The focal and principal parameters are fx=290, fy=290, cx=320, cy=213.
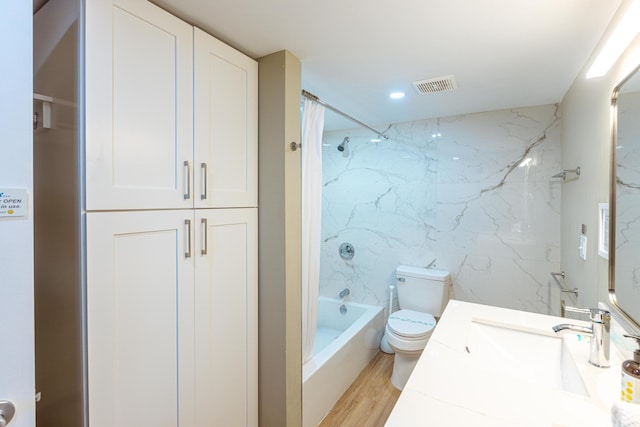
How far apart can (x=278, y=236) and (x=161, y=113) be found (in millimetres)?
794

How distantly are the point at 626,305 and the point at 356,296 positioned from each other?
223cm

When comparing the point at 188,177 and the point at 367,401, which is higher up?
the point at 188,177

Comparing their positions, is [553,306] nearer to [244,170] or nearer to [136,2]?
[244,170]

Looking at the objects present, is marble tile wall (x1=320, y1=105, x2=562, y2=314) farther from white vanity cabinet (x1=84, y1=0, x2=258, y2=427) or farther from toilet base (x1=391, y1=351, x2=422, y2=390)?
white vanity cabinet (x1=84, y1=0, x2=258, y2=427)

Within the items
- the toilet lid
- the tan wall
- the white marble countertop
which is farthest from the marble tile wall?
the tan wall

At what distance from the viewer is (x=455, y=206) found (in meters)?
2.63

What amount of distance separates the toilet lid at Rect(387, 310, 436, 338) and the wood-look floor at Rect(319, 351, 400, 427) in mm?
491

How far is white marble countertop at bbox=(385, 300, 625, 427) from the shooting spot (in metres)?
0.78

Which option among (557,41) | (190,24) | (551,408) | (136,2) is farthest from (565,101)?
(136,2)

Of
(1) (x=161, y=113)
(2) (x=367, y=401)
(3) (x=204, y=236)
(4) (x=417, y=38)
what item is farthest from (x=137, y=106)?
(2) (x=367, y=401)

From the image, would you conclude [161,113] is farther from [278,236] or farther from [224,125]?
[278,236]

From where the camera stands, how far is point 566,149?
2066 millimetres

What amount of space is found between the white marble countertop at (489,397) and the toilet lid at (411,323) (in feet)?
3.87

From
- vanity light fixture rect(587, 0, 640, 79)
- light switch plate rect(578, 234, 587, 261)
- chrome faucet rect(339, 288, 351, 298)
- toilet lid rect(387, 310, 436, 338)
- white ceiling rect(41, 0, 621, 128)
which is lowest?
toilet lid rect(387, 310, 436, 338)
